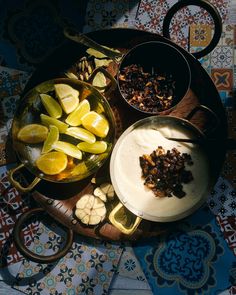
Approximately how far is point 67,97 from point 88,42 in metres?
0.16

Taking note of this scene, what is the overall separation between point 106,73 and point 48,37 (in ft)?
0.94

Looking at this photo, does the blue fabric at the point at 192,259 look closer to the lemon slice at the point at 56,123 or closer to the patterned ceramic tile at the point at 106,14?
the lemon slice at the point at 56,123

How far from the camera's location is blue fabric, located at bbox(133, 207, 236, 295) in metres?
1.38

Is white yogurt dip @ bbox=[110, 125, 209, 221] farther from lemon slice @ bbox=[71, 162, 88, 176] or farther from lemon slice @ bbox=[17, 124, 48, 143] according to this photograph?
lemon slice @ bbox=[17, 124, 48, 143]

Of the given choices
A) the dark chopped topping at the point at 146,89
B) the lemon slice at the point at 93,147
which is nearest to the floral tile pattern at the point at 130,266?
the lemon slice at the point at 93,147

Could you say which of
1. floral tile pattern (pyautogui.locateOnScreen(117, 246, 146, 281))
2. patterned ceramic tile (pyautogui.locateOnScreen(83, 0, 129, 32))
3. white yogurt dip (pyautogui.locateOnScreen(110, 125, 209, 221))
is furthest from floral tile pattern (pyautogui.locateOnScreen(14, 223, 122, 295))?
patterned ceramic tile (pyautogui.locateOnScreen(83, 0, 129, 32))

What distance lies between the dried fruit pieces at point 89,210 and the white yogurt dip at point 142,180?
0.08 m

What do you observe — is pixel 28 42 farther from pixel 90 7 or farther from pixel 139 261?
pixel 139 261

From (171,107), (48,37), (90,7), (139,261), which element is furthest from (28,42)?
(139,261)

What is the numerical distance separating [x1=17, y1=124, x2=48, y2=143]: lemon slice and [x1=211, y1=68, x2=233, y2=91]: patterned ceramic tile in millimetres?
562

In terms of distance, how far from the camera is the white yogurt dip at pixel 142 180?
→ 4.06 ft

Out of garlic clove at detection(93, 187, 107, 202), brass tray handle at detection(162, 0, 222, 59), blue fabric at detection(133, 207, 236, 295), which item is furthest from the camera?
blue fabric at detection(133, 207, 236, 295)

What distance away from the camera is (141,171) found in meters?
1.25

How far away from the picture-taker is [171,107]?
1217 millimetres
